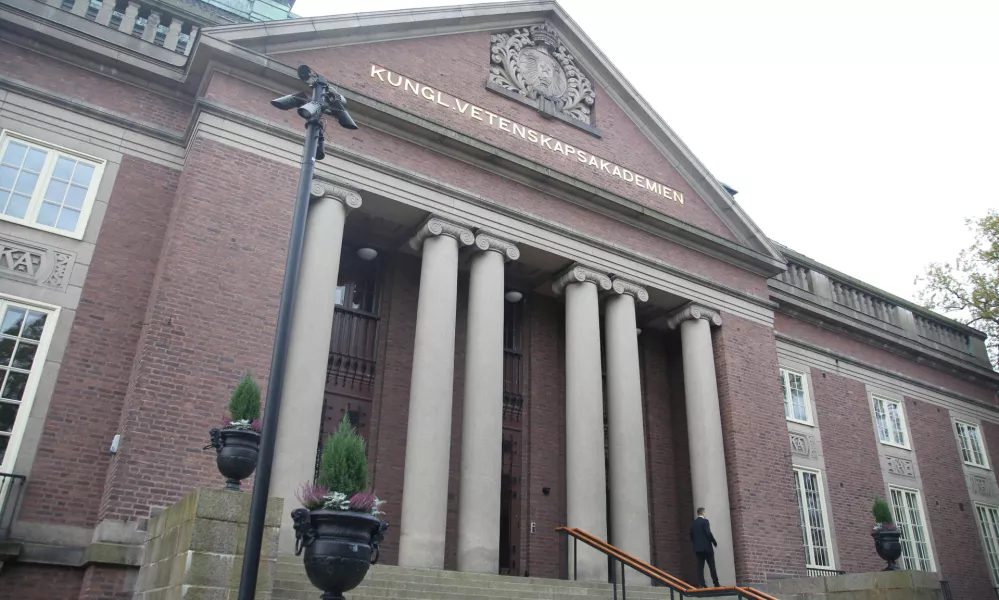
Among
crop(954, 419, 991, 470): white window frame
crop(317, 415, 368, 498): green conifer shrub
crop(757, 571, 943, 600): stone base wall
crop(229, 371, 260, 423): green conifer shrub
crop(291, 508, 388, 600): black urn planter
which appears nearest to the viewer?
crop(291, 508, 388, 600): black urn planter

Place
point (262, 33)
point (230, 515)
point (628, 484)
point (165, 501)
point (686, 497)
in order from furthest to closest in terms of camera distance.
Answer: point (686, 497) → point (628, 484) → point (262, 33) → point (165, 501) → point (230, 515)

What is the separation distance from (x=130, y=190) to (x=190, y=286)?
104 inches

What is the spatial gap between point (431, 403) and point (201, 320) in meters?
3.96

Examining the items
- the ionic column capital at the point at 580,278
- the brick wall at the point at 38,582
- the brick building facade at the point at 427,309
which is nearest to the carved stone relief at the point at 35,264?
the brick building facade at the point at 427,309

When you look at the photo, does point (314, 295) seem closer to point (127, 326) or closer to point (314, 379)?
point (314, 379)

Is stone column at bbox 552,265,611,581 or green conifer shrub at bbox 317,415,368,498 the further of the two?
stone column at bbox 552,265,611,581

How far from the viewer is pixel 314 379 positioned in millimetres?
12227

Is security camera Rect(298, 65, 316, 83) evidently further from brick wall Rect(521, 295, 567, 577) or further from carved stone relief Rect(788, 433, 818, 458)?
carved stone relief Rect(788, 433, 818, 458)

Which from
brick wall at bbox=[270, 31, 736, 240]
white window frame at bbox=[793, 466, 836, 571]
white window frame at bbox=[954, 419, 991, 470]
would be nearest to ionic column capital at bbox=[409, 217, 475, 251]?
brick wall at bbox=[270, 31, 736, 240]

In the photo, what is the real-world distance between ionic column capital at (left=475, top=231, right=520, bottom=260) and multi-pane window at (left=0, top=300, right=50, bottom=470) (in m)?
Result: 7.41

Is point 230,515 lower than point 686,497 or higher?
lower

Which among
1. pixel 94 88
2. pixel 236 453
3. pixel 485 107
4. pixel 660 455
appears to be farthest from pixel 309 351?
pixel 660 455

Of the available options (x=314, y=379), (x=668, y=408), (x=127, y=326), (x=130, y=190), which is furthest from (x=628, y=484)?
(x=130, y=190)

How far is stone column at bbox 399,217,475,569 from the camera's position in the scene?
12.3m
